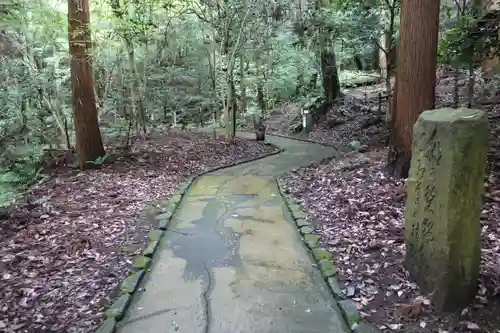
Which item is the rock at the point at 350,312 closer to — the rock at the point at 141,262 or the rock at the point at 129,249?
the rock at the point at 141,262

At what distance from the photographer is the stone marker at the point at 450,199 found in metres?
3.09

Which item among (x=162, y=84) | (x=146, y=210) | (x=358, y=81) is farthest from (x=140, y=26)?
(x=358, y=81)

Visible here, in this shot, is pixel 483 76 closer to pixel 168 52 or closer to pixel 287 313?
pixel 287 313

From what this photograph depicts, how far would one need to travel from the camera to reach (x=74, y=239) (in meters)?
5.21

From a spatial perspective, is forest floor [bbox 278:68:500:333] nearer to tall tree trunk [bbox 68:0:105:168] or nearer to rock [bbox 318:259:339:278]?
rock [bbox 318:259:339:278]

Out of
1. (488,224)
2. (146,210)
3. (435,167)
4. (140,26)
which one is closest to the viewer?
(435,167)

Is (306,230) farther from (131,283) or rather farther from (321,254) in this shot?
(131,283)

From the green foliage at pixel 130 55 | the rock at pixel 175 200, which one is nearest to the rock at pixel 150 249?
the rock at pixel 175 200

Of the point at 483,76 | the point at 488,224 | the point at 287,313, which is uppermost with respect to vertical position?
the point at 483,76

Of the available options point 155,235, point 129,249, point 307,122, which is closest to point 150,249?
→ point 129,249

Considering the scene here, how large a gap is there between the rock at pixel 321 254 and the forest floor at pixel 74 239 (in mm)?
2149

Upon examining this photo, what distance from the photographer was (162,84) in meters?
17.2

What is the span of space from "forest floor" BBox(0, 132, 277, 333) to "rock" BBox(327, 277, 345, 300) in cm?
215

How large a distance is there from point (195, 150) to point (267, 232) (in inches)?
269
